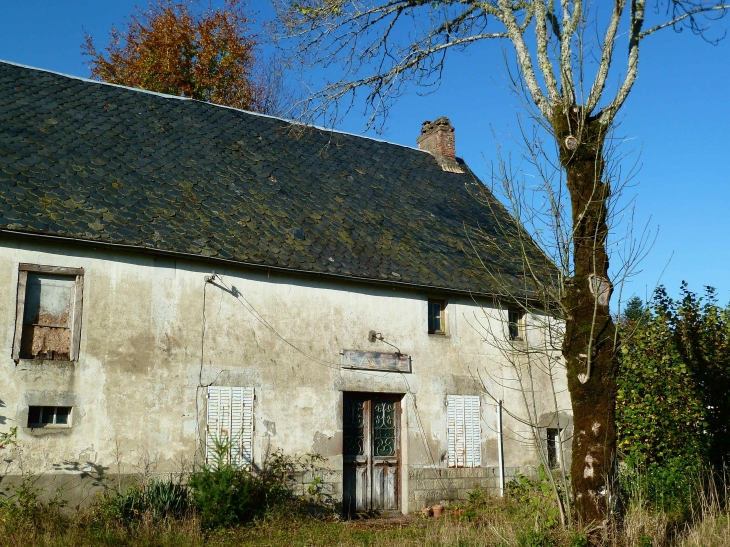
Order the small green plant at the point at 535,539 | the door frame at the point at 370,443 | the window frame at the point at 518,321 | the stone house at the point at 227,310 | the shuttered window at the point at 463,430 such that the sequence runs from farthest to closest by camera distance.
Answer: the window frame at the point at 518,321 < the shuttered window at the point at 463,430 < the door frame at the point at 370,443 < the stone house at the point at 227,310 < the small green plant at the point at 535,539

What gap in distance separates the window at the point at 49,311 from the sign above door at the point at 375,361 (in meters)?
4.43

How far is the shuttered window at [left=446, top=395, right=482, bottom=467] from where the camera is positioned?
13797 millimetres

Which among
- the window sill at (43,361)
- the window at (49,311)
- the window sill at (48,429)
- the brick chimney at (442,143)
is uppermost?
the brick chimney at (442,143)

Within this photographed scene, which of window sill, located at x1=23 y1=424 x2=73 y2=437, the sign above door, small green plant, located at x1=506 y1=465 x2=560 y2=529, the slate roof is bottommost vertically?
small green plant, located at x1=506 y1=465 x2=560 y2=529

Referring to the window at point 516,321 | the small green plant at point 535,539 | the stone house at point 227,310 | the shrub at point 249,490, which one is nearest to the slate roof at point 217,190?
the stone house at point 227,310

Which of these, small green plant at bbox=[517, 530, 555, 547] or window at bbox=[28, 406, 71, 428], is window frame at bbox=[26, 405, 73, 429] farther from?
small green plant at bbox=[517, 530, 555, 547]

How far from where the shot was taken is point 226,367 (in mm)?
11797

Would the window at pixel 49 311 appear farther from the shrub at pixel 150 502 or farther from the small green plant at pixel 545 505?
the small green plant at pixel 545 505

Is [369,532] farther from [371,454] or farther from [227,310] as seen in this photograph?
[227,310]

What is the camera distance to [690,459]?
13.0 m

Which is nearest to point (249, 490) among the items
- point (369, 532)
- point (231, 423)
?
point (231, 423)

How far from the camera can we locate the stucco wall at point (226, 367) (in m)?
10.4

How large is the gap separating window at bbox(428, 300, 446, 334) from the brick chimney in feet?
19.2

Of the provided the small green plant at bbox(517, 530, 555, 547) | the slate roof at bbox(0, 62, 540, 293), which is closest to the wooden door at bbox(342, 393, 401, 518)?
the slate roof at bbox(0, 62, 540, 293)
